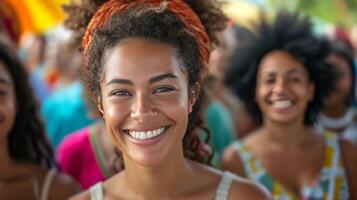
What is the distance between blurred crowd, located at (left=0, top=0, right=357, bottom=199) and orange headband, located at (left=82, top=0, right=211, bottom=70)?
1.17 ft

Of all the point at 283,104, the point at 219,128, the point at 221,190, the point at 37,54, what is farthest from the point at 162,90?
the point at 37,54

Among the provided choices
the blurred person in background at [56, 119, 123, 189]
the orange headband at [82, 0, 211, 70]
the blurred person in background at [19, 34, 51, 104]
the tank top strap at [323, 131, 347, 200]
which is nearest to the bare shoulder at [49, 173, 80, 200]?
the blurred person in background at [56, 119, 123, 189]

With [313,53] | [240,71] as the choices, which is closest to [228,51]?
[240,71]

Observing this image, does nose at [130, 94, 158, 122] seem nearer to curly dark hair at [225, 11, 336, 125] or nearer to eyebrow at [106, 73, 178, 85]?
eyebrow at [106, 73, 178, 85]

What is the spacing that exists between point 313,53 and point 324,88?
0.28 m

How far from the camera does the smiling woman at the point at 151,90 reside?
2.34 metres

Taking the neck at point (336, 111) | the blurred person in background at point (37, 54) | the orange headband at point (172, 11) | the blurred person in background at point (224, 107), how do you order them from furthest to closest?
the blurred person in background at point (37, 54)
the neck at point (336, 111)
the blurred person in background at point (224, 107)
the orange headband at point (172, 11)

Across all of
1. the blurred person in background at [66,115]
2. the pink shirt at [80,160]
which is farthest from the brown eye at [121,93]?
the blurred person in background at [66,115]

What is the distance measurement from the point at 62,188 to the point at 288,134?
4.42 ft

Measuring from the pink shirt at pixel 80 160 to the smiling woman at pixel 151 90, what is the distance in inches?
31.6

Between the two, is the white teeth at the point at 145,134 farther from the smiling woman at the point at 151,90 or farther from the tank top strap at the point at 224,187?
the tank top strap at the point at 224,187

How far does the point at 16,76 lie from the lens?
10.6 feet

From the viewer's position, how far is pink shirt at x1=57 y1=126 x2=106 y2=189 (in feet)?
11.6

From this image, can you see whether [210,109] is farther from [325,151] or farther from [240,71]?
[325,151]
